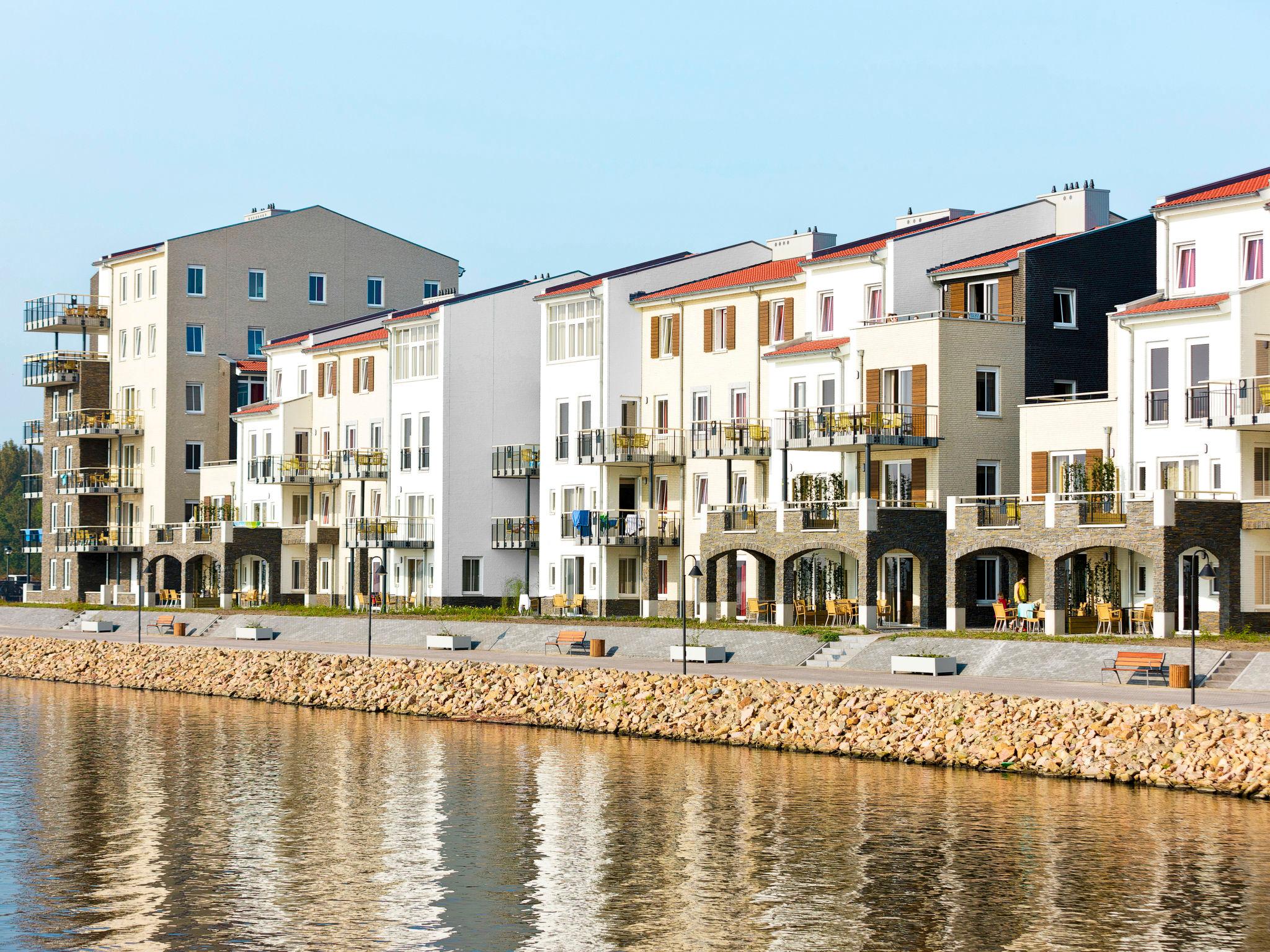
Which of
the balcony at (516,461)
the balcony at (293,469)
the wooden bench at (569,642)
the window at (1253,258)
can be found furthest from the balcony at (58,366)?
the window at (1253,258)

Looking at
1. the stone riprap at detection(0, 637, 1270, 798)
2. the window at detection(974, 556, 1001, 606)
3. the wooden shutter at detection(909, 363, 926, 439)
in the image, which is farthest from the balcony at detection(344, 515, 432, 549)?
the window at detection(974, 556, 1001, 606)

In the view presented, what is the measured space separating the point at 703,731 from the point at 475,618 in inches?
914

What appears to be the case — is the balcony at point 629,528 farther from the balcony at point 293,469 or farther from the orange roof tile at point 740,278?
the balcony at point 293,469

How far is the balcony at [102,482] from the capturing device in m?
99.8

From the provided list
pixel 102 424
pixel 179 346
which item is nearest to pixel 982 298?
pixel 179 346

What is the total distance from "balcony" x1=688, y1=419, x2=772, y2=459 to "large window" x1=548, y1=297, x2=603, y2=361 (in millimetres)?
7871

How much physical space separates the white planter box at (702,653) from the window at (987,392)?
41.8ft

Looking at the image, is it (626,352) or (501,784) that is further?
(626,352)

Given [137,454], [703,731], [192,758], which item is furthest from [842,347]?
[137,454]

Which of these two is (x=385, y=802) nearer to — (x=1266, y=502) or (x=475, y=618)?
(x=1266, y=502)

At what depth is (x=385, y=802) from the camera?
34312mm

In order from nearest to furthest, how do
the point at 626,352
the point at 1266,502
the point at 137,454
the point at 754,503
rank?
the point at 1266,502 < the point at 754,503 < the point at 626,352 < the point at 137,454

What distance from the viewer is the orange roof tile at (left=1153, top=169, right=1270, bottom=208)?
51844mm

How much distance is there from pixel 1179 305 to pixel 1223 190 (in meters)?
3.82
